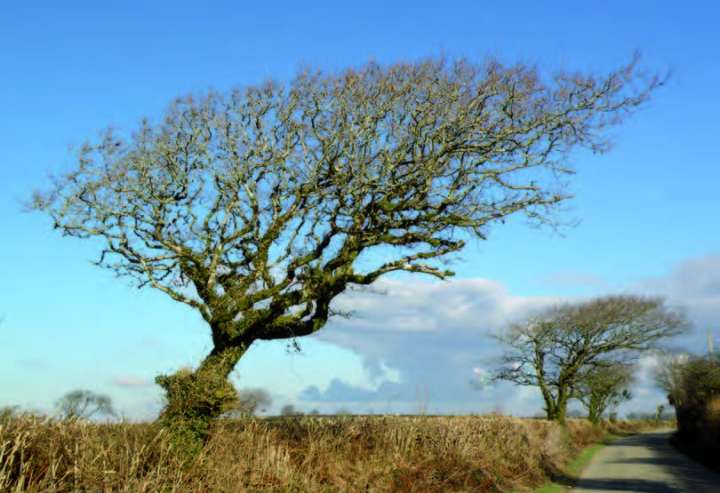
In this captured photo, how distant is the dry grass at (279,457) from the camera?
396 inches

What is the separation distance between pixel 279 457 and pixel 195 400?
258 centimetres

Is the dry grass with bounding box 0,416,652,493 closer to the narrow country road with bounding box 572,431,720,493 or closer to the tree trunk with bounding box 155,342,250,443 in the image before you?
the tree trunk with bounding box 155,342,250,443

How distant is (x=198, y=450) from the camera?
43.0 ft

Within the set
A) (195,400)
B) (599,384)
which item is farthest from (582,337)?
(195,400)

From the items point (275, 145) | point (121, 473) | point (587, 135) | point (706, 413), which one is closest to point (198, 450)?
point (121, 473)

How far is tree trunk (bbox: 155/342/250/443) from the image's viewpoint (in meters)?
14.3

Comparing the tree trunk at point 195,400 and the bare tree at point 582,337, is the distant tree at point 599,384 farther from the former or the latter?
the tree trunk at point 195,400

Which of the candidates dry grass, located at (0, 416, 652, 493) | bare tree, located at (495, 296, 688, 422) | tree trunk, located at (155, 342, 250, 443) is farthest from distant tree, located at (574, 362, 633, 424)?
tree trunk, located at (155, 342, 250, 443)

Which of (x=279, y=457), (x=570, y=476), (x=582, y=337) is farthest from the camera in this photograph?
(x=582, y=337)

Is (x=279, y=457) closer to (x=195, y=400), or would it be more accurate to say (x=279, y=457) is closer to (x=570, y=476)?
(x=195, y=400)

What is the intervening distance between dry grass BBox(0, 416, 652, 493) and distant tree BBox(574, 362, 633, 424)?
3416 cm

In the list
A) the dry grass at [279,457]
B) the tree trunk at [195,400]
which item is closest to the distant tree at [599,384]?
the dry grass at [279,457]

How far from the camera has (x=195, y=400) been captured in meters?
14.8

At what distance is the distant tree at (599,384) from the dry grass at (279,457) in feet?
112
